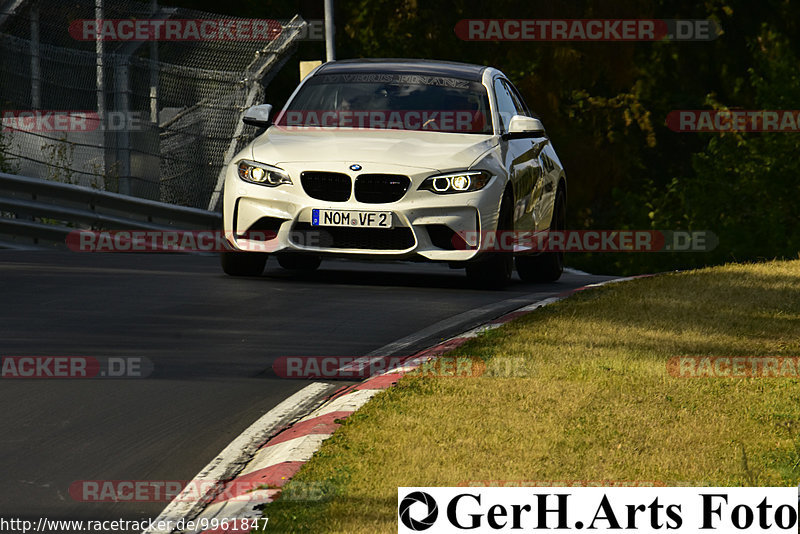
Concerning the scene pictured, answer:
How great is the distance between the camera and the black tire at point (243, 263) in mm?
12938

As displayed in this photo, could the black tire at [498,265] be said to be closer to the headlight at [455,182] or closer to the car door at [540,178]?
the headlight at [455,182]

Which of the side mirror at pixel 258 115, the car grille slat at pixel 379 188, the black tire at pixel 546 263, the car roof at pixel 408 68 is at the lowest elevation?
the black tire at pixel 546 263

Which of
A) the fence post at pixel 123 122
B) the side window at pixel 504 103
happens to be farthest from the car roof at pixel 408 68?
the fence post at pixel 123 122

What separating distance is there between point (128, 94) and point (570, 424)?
13.0m

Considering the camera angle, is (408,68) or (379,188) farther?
(408,68)

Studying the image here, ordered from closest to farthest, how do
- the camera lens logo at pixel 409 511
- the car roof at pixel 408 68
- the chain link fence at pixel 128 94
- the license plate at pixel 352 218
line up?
the camera lens logo at pixel 409 511 → the license plate at pixel 352 218 → the car roof at pixel 408 68 → the chain link fence at pixel 128 94

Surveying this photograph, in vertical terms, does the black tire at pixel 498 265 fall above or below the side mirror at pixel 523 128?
below

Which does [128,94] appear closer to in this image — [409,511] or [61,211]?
[61,211]

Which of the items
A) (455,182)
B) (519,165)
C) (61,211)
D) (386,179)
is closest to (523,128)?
(519,165)

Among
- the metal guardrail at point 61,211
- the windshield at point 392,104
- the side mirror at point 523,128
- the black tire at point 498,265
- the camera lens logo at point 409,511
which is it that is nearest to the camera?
the camera lens logo at point 409,511

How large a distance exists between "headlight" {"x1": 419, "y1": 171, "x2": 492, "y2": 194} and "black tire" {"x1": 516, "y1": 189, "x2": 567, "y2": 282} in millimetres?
2643

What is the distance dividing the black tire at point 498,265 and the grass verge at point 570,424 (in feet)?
7.57

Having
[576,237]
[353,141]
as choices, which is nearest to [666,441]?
[353,141]

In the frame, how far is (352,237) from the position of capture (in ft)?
39.5
